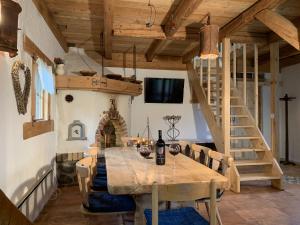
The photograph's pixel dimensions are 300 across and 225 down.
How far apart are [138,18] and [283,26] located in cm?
201

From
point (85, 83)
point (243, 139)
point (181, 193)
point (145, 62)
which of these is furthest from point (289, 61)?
point (181, 193)

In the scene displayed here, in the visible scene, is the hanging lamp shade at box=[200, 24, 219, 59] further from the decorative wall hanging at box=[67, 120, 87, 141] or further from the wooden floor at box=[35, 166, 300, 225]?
the decorative wall hanging at box=[67, 120, 87, 141]

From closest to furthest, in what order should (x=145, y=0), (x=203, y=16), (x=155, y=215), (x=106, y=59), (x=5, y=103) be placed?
1. (x=155, y=215)
2. (x=5, y=103)
3. (x=145, y=0)
4. (x=203, y=16)
5. (x=106, y=59)

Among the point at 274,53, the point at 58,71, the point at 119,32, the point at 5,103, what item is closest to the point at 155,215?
the point at 5,103

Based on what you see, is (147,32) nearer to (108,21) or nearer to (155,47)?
(108,21)

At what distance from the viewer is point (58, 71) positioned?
4.20m

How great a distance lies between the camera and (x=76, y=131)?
175 inches

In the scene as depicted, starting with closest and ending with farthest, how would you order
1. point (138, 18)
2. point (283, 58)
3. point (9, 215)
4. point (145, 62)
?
1. point (9, 215)
2. point (138, 18)
3. point (145, 62)
4. point (283, 58)

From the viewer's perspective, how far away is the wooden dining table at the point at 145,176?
1.69 meters

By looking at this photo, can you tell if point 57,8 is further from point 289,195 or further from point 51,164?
point 289,195

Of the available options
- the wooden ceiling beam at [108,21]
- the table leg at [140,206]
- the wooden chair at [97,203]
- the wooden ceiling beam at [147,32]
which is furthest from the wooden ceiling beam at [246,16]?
the wooden chair at [97,203]

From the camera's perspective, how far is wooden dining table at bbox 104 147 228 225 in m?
1.69

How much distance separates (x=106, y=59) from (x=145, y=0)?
2.69 m

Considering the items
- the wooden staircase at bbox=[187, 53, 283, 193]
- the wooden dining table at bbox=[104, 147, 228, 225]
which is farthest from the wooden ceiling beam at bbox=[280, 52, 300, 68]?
the wooden dining table at bbox=[104, 147, 228, 225]
